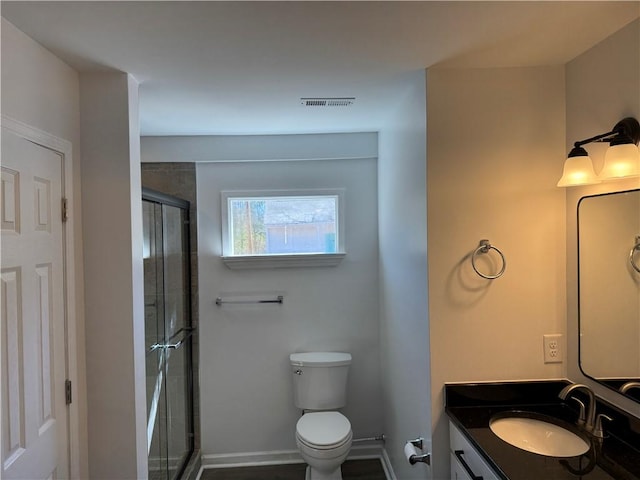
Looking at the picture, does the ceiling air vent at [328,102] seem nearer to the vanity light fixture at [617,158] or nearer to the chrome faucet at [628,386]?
the vanity light fixture at [617,158]

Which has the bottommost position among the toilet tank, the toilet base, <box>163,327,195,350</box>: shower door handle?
the toilet base

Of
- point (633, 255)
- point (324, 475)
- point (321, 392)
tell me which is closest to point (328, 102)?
point (633, 255)

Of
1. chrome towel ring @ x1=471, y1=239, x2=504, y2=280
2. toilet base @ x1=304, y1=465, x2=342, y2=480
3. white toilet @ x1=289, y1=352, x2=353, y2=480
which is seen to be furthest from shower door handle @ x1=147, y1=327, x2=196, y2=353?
chrome towel ring @ x1=471, y1=239, x2=504, y2=280

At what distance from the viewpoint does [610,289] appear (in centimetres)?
163

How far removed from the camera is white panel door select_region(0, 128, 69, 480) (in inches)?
53.6

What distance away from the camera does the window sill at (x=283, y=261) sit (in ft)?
9.75

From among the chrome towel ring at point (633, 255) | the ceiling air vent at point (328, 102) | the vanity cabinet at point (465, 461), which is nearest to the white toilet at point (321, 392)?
the vanity cabinet at point (465, 461)

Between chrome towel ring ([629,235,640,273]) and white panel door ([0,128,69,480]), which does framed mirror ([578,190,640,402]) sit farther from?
white panel door ([0,128,69,480])

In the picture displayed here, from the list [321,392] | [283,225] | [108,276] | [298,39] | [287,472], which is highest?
[298,39]

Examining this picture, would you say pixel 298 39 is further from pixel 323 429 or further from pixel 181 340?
pixel 323 429

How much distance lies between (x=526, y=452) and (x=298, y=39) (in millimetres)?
1678

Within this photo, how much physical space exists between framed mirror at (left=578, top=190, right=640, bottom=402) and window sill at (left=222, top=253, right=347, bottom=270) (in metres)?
1.60

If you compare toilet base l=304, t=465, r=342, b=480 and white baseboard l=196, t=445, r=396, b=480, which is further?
white baseboard l=196, t=445, r=396, b=480

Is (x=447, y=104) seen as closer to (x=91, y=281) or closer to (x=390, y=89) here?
(x=390, y=89)
